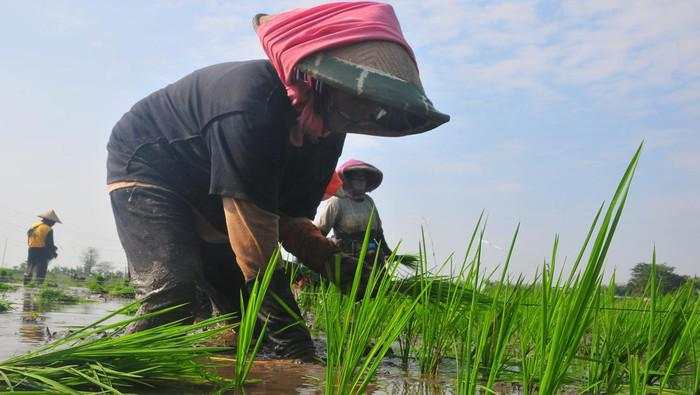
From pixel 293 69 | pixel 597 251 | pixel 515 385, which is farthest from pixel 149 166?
pixel 597 251

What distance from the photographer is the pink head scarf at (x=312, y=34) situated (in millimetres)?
2205

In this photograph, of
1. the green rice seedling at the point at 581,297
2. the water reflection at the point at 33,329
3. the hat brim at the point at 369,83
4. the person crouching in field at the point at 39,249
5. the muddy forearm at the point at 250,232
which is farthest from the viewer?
the person crouching in field at the point at 39,249

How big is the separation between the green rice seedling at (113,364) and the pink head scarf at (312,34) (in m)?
0.86

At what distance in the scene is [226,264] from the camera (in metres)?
3.04

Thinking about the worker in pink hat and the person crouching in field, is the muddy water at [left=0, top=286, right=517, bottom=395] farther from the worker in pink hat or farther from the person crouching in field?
the person crouching in field

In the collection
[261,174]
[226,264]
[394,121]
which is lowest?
[226,264]

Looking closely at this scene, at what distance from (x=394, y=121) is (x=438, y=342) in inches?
30.1

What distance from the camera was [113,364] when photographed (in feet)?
5.32

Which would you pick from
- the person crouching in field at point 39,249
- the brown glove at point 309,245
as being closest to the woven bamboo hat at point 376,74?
the brown glove at point 309,245

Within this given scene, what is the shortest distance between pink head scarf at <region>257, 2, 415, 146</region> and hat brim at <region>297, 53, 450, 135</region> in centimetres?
5

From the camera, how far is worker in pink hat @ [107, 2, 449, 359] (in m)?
2.21

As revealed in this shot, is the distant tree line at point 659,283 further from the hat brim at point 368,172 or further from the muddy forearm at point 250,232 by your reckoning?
the hat brim at point 368,172

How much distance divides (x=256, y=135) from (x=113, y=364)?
877mm

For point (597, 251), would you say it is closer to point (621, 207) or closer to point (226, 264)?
point (621, 207)
